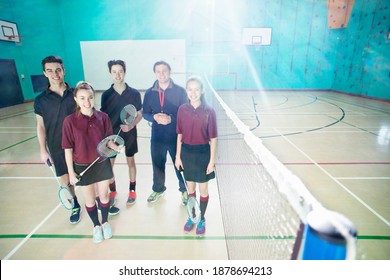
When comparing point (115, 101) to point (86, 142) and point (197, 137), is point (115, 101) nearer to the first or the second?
point (86, 142)

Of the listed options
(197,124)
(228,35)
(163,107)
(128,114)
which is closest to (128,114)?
(128,114)

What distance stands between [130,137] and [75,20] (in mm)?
17430

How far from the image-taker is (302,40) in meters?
16.2

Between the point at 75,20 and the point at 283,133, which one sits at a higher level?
the point at 75,20

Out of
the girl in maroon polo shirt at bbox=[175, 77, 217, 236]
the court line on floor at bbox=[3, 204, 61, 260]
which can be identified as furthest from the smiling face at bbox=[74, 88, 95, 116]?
the court line on floor at bbox=[3, 204, 61, 260]

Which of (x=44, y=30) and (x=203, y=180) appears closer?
(x=203, y=180)

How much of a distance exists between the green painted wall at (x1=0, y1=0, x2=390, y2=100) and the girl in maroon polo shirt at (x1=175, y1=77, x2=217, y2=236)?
49.5 feet

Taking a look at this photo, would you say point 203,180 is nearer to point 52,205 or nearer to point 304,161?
point 52,205

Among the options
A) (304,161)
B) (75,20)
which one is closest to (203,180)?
(304,161)

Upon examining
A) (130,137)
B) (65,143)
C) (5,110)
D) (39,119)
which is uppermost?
(39,119)

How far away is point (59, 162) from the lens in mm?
2959

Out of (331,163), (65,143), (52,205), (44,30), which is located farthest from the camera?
(44,30)

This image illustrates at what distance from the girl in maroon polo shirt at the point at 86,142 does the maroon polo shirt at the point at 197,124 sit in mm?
896

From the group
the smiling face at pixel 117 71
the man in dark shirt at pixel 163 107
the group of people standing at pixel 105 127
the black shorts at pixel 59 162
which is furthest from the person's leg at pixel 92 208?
the smiling face at pixel 117 71
